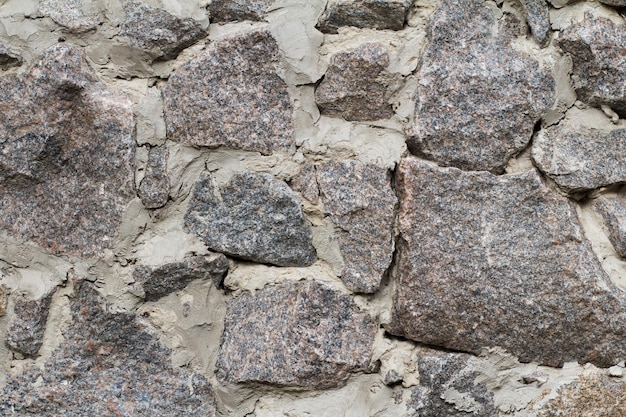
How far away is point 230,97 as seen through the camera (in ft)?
3.86

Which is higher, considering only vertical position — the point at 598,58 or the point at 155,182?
the point at 598,58

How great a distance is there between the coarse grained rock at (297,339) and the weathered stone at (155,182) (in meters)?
0.24

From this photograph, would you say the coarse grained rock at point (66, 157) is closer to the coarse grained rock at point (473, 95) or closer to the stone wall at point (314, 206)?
the stone wall at point (314, 206)

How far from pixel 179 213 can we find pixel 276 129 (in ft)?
0.73

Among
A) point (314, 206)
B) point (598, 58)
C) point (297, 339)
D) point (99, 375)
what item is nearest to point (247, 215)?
point (314, 206)

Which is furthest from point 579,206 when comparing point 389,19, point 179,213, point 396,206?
point 179,213

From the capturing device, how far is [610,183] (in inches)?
45.6

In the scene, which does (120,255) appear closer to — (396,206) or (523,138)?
(396,206)

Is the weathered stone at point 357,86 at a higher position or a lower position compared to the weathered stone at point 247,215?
higher

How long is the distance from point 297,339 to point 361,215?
24 centimetres

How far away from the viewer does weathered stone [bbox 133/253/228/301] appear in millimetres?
1170

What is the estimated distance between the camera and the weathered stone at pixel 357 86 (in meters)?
1.18

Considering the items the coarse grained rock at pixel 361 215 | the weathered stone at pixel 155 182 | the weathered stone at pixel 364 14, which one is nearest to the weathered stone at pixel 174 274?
the weathered stone at pixel 155 182

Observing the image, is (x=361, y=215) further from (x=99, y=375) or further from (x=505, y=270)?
(x=99, y=375)
